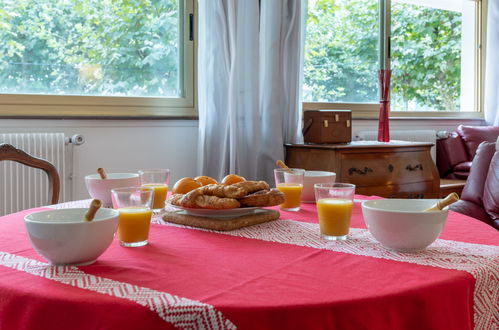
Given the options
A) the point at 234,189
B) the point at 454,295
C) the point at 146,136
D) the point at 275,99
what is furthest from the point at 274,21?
the point at 454,295

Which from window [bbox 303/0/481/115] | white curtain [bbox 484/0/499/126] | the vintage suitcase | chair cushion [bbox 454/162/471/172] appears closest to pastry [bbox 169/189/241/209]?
the vintage suitcase

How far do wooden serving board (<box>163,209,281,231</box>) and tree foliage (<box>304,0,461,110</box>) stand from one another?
2.65 m

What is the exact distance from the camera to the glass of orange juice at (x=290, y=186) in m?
1.37

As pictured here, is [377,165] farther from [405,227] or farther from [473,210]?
[405,227]

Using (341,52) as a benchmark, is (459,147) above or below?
below

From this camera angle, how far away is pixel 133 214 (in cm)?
100

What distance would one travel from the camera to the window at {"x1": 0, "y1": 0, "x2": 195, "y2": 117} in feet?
8.77

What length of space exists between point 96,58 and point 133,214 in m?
→ 2.09

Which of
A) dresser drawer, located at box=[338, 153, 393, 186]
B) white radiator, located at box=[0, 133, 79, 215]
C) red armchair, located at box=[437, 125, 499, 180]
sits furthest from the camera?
red armchair, located at box=[437, 125, 499, 180]

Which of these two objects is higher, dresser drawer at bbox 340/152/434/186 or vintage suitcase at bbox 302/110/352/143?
vintage suitcase at bbox 302/110/352/143

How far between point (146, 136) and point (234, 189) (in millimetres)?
1928

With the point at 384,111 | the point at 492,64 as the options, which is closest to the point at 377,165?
the point at 384,111

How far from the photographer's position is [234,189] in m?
1.17

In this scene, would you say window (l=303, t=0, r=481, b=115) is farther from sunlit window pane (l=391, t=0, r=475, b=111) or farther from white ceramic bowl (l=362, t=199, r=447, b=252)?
white ceramic bowl (l=362, t=199, r=447, b=252)
